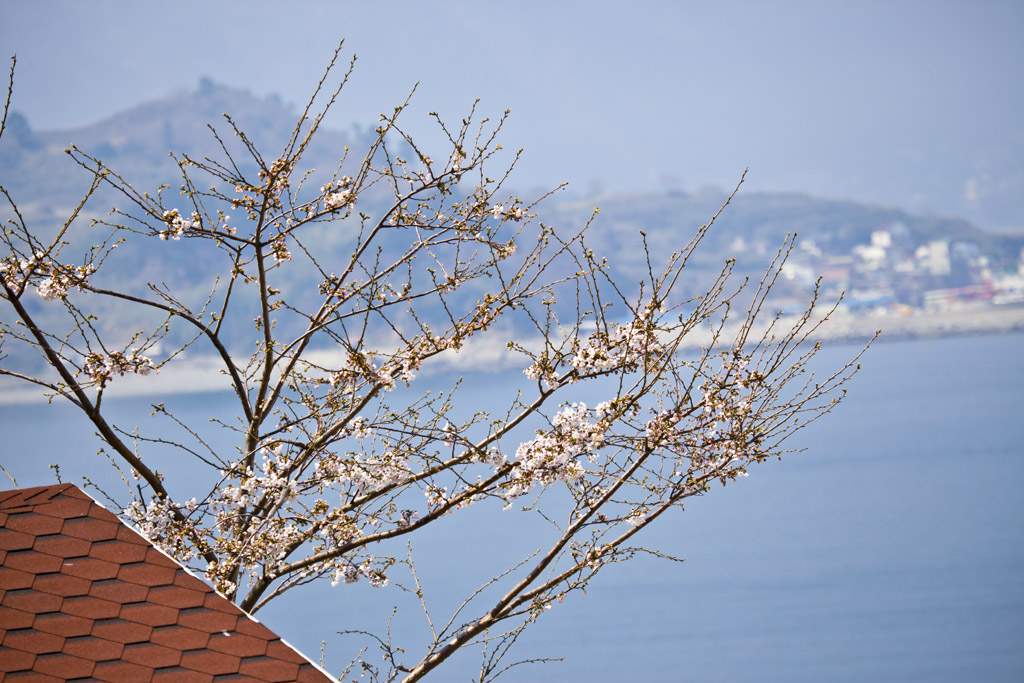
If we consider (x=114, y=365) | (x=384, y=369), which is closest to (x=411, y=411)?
(x=384, y=369)

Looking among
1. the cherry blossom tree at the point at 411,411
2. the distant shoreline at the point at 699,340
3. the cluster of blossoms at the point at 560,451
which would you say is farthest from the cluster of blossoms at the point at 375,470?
the distant shoreline at the point at 699,340

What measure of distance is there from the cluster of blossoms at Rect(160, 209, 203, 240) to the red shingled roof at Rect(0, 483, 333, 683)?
1221 mm

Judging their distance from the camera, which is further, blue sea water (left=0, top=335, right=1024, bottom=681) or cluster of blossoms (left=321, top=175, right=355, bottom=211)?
blue sea water (left=0, top=335, right=1024, bottom=681)

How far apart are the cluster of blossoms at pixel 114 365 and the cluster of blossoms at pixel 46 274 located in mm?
285

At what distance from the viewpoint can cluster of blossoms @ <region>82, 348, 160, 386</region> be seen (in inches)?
157

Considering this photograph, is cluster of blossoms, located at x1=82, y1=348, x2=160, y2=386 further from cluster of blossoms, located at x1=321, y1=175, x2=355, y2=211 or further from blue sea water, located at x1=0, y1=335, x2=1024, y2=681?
blue sea water, located at x1=0, y1=335, x2=1024, y2=681

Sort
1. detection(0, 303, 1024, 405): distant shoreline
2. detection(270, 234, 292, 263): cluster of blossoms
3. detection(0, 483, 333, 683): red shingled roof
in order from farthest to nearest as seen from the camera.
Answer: detection(0, 303, 1024, 405): distant shoreline < detection(270, 234, 292, 263): cluster of blossoms < detection(0, 483, 333, 683): red shingled roof

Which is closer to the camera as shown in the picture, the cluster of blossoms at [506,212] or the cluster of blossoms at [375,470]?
the cluster of blossoms at [375,470]

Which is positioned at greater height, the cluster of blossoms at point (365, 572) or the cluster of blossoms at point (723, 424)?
the cluster of blossoms at point (723, 424)

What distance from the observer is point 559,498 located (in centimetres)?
4634

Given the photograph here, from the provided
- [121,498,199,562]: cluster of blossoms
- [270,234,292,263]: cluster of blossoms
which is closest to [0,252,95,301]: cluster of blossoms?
[270,234,292,263]: cluster of blossoms

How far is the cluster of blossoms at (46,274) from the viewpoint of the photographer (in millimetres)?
3908

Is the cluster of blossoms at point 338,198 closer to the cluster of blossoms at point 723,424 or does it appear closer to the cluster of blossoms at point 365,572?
the cluster of blossoms at point 365,572

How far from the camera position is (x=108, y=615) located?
3033 mm
